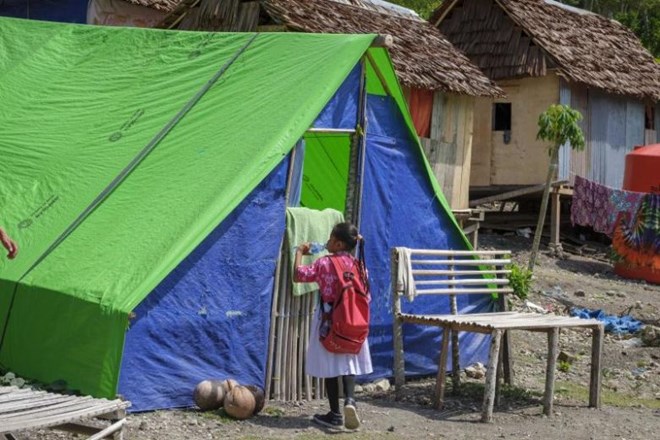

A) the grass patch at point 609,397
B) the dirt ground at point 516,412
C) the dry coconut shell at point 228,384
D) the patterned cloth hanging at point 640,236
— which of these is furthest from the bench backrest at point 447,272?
the patterned cloth hanging at point 640,236

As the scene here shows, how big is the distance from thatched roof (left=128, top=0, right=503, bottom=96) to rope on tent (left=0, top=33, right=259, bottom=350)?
4.53 meters

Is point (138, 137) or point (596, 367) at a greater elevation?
point (138, 137)

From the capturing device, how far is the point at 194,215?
23.6 feet

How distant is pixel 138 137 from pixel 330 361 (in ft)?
8.84

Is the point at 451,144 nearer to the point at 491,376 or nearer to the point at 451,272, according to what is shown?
the point at 451,272

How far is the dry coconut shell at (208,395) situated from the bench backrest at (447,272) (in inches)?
69.0

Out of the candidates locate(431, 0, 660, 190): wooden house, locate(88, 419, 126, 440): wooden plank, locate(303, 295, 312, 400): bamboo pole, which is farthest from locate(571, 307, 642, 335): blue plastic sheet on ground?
locate(88, 419, 126, 440): wooden plank

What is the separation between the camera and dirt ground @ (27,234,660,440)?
6773 mm

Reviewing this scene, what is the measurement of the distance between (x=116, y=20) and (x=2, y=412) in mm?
12440

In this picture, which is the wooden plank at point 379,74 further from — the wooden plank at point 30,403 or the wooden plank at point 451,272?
the wooden plank at point 30,403

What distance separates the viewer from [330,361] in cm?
692

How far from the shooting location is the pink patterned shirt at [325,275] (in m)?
6.95

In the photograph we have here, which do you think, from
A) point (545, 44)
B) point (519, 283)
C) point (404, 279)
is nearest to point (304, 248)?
point (404, 279)

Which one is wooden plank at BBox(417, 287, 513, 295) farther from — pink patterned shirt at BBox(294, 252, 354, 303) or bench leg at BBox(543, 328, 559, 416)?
pink patterned shirt at BBox(294, 252, 354, 303)
